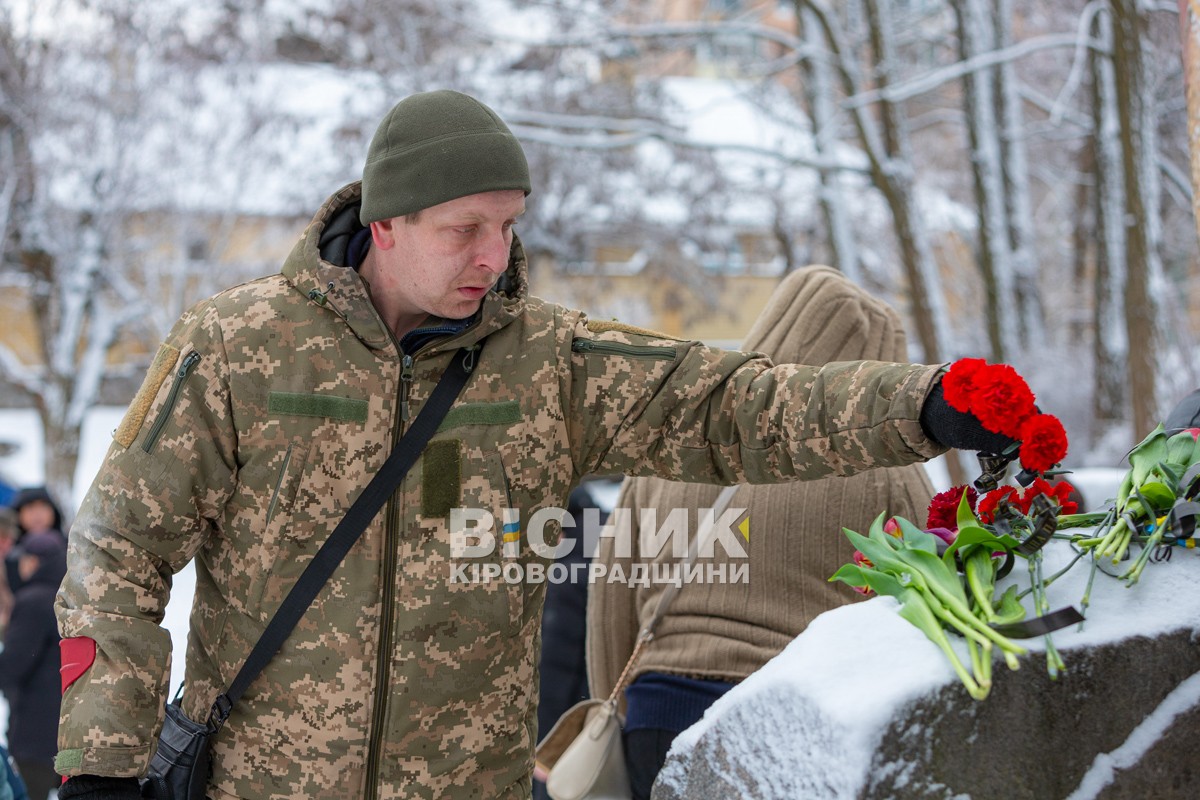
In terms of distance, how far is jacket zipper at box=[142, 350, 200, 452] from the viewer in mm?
2396

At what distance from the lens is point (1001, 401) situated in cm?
202

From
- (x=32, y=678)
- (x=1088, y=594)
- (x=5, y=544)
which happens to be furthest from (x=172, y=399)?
(x=5, y=544)

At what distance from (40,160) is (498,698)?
13143mm

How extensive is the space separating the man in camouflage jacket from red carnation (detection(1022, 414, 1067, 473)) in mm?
391

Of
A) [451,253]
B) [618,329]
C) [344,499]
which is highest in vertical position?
[451,253]

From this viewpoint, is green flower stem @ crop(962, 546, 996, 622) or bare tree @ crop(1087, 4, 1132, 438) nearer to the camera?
green flower stem @ crop(962, 546, 996, 622)

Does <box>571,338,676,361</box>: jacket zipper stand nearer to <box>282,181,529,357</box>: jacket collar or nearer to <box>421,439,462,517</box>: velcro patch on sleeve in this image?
<box>282,181,529,357</box>: jacket collar

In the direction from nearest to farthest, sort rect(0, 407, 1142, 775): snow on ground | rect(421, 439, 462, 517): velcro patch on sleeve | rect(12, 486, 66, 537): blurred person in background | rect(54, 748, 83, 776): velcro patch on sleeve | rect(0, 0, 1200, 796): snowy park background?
1. rect(0, 407, 1142, 775): snow on ground
2. rect(54, 748, 83, 776): velcro patch on sleeve
3. rect(421, 439, 462, 517): velcro patch on sleeve
4. rect(12, 486, 66, 537): blurred person in background
5. rect(0, 0, 1200, 796): snowy park background

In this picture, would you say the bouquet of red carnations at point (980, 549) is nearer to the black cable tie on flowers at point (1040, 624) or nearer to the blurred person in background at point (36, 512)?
the black cable tie on flowers at point (1040, 624)

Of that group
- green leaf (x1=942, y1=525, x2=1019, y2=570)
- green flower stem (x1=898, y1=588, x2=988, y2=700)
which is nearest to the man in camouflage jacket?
green leaf (x1=942, y1=525, x2=1019, y2=570)

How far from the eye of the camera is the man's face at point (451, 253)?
2.47m

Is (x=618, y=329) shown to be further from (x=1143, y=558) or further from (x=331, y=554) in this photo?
(x=1143, y=558)

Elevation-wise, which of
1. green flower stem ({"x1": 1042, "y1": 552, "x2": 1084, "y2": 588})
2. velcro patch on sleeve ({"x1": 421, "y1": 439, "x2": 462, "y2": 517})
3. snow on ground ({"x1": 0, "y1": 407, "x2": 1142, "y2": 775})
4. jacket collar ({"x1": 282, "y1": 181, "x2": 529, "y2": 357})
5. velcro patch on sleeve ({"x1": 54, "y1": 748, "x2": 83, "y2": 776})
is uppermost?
jacket collar ({"x1": 282, "y1": 181, "x2": 529, "y2": 357})

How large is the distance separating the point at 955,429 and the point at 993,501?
14cm
